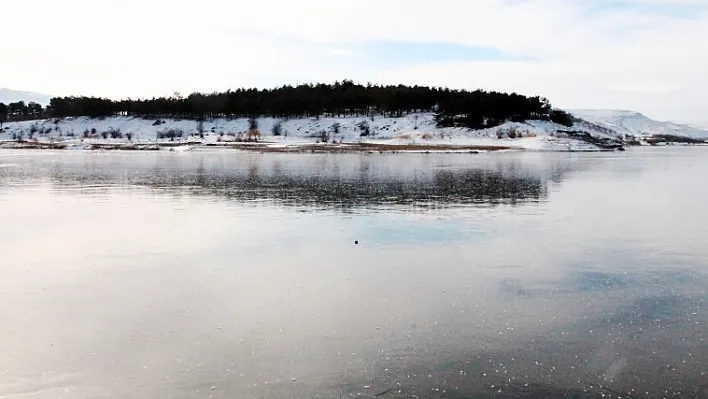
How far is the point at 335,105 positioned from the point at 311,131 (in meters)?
19.6

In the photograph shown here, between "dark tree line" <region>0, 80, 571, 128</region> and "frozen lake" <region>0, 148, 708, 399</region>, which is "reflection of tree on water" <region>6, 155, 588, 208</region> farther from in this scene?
"dark tree line" <region>0, 80, 571, 128</region>

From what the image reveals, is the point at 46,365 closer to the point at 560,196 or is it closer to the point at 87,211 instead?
the point at 87,211

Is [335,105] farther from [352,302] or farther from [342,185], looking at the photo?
[352,302]

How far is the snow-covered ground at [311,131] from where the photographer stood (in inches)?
4594

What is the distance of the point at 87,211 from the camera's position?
2273 cm

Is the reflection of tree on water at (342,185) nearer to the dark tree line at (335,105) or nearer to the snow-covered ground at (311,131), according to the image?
the snow-covered ground at (311,131)

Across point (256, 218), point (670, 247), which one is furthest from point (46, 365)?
point (670, 247)

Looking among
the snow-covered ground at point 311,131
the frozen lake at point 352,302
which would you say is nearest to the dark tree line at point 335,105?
the snow-covered ground at point 311,131

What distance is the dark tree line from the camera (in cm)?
14264

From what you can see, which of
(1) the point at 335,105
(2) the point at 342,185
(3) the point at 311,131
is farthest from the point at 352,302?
(1) the point at 335,105

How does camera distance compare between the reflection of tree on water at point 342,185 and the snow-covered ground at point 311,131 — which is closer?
the reflection of tree on water at point 342,185

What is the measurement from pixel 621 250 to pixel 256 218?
39.7 feet

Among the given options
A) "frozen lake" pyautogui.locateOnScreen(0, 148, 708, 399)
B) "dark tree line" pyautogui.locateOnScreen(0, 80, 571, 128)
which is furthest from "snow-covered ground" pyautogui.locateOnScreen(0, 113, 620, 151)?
"frozen lake" pyautogui.locateOnScreen(0, 148, 708, 399)

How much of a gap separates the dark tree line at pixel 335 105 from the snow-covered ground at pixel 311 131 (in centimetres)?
443
